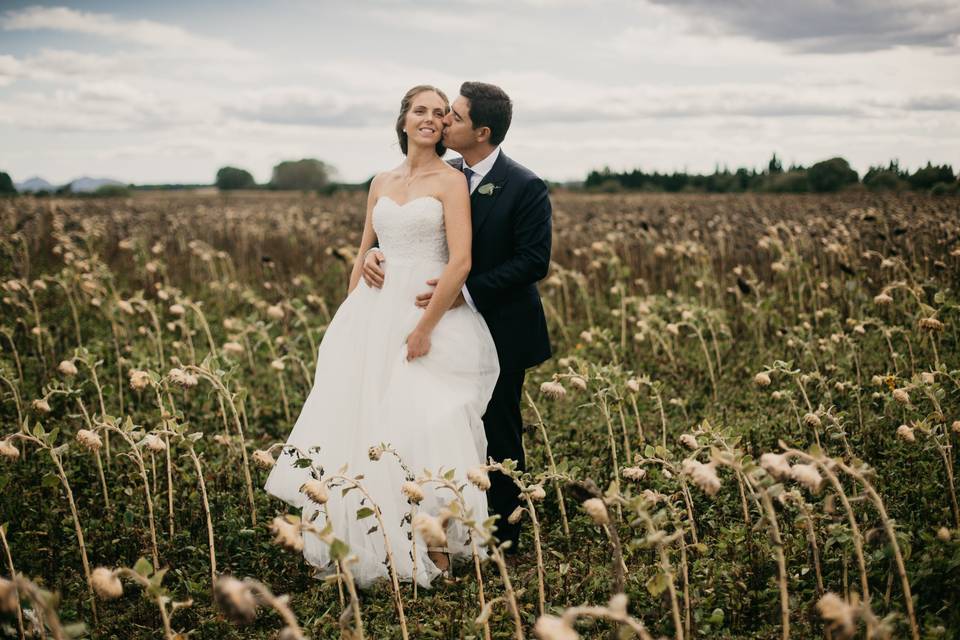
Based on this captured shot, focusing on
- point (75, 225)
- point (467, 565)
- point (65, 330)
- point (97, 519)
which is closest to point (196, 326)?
point (65, 330)

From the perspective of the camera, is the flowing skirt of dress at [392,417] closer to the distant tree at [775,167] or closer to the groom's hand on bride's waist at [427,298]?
the groom's hand on bride's waist at [427,298]

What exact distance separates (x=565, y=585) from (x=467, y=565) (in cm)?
59

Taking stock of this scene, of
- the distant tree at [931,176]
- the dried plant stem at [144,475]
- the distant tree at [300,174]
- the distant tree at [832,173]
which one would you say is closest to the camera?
the dried plant stem at [144,475]

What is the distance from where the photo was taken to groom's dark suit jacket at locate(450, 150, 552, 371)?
154 inches

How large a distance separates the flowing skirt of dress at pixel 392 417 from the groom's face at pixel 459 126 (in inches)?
26.1

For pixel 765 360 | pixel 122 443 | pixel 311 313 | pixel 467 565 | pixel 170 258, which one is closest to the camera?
pixel 467 565

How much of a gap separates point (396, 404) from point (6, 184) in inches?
1416

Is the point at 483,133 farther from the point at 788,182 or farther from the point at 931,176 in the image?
the point at 788,182

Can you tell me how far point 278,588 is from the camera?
395 centimetres

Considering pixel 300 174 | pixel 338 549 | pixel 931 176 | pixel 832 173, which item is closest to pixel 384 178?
pixel 338 549

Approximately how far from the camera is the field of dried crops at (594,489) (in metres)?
2.73

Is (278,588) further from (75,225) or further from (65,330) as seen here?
(75,225)

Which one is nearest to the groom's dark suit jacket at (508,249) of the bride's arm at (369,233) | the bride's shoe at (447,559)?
the bride's arm at (369,233)

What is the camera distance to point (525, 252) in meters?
3.91
